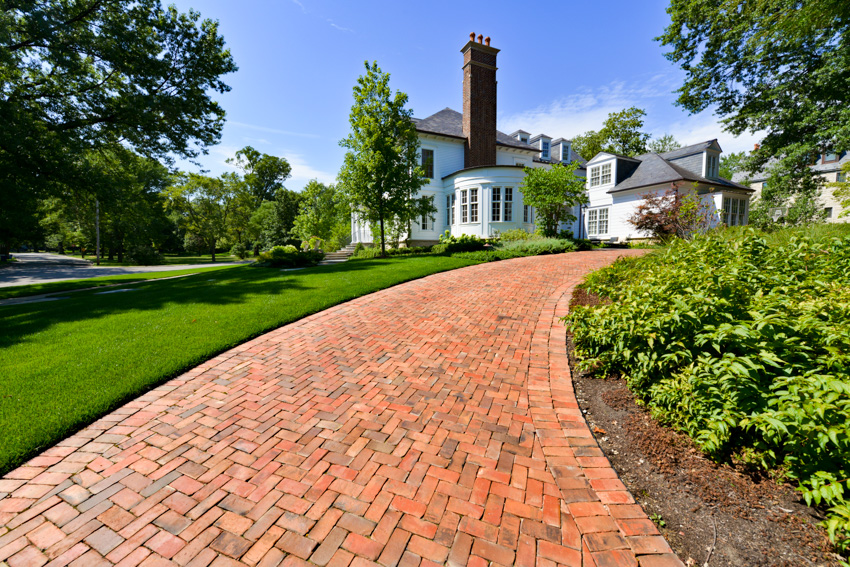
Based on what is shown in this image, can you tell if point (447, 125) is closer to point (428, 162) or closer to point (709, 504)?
point (428, 162)

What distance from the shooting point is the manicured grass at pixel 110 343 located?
2.97 m

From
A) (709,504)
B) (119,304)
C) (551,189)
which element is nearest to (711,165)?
(551,189)

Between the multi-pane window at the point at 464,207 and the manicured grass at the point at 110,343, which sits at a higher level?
the multi-pane window at the point at 464,207

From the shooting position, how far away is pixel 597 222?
2631 cm

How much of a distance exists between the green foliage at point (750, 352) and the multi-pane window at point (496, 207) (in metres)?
16.5

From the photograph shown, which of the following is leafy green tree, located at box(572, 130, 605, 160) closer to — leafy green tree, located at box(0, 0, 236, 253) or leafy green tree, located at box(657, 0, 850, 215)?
leafy green tree, located at box(657, 0, 850, 215)

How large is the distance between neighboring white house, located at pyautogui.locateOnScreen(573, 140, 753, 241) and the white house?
7.01 m

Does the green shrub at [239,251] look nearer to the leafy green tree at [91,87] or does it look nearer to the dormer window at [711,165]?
the leafy green tree at [91,87]

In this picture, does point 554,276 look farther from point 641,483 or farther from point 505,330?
point 641,483

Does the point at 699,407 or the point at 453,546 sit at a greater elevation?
the point at 699,407

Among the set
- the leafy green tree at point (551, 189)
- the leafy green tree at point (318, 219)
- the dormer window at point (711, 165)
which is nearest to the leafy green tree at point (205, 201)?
the leafy green tree at point (318, 219)

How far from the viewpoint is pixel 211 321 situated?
574 cm

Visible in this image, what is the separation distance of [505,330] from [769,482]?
3.26 metres

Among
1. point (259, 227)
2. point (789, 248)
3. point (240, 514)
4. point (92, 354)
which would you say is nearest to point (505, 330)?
point (789, 248)
